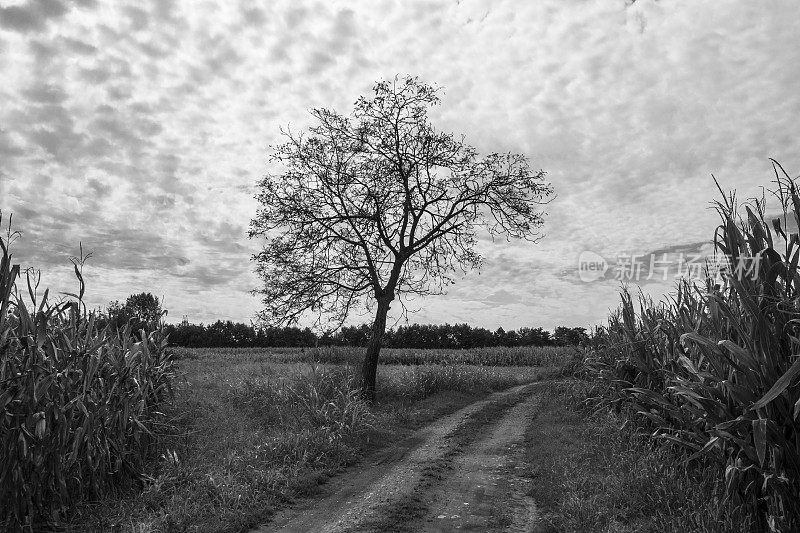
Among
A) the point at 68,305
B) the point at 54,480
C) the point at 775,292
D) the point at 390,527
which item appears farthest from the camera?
the point at 68,305

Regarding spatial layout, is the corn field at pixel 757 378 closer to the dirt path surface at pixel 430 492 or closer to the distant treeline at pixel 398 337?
the dirt path surface at pixel 430 492

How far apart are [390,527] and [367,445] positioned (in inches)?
193

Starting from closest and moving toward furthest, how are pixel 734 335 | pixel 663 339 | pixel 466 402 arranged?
pixel 734 335 → pixel 663 339 → pixel 466 402

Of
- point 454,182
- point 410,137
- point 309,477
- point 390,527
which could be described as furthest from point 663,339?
point 410,137

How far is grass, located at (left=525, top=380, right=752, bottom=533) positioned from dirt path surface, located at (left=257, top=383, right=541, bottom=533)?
0.44m

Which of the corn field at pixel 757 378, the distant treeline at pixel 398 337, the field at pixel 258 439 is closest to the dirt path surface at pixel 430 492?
the field at pixel 258 439

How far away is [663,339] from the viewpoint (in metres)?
10.4

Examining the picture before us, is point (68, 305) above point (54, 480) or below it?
above

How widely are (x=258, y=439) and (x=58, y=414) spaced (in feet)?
14.6

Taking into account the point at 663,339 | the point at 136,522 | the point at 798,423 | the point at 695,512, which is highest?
the point at 663,339

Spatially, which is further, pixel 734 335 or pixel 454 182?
pixel 454 182

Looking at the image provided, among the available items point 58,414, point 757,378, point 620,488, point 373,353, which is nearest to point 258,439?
point 58,414

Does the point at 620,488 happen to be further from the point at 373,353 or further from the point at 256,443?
the point at 373,353

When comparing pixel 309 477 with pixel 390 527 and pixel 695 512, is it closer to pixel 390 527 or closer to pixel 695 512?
pixel 390 527
